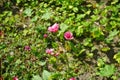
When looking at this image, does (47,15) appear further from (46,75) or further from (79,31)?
(46,75)

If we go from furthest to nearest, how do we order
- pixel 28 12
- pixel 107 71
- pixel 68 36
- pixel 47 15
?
1. pixel 28 12
2. pixel 47 15
3. pixel 68 36
4. pixel 107 71

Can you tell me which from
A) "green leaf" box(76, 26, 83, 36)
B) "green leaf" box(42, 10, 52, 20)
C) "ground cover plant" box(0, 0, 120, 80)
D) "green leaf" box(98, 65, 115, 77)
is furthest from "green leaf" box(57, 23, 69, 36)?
"green leaf" box(98, 65, 115, 77)

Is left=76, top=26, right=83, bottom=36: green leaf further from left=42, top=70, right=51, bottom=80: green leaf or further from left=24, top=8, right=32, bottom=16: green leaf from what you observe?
left=24, top=8, right=32, bottom=16: green leaf

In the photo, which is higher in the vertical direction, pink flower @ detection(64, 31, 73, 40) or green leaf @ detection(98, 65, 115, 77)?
pink flower @ detection(64, 31, 73, 40)

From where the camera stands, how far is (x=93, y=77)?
3.72 m

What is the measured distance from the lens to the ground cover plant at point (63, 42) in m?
3.83

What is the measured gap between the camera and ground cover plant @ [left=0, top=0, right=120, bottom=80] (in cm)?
383

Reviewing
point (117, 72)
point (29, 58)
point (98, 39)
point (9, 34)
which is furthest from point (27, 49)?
point (117, 72)

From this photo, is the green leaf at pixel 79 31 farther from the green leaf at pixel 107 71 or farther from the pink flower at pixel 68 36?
the green leaf at pixel 107 71

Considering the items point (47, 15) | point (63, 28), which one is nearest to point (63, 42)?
point (63, 28)

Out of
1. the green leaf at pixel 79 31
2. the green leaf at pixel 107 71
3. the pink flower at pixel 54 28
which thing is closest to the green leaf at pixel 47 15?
the pink flower at pixel 54 28

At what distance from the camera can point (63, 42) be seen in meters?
4.28

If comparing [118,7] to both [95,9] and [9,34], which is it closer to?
[95,9]

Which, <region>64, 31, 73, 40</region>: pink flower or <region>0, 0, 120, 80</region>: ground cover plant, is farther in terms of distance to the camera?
<region>64, 31, 73, 40</region>: pink flower
